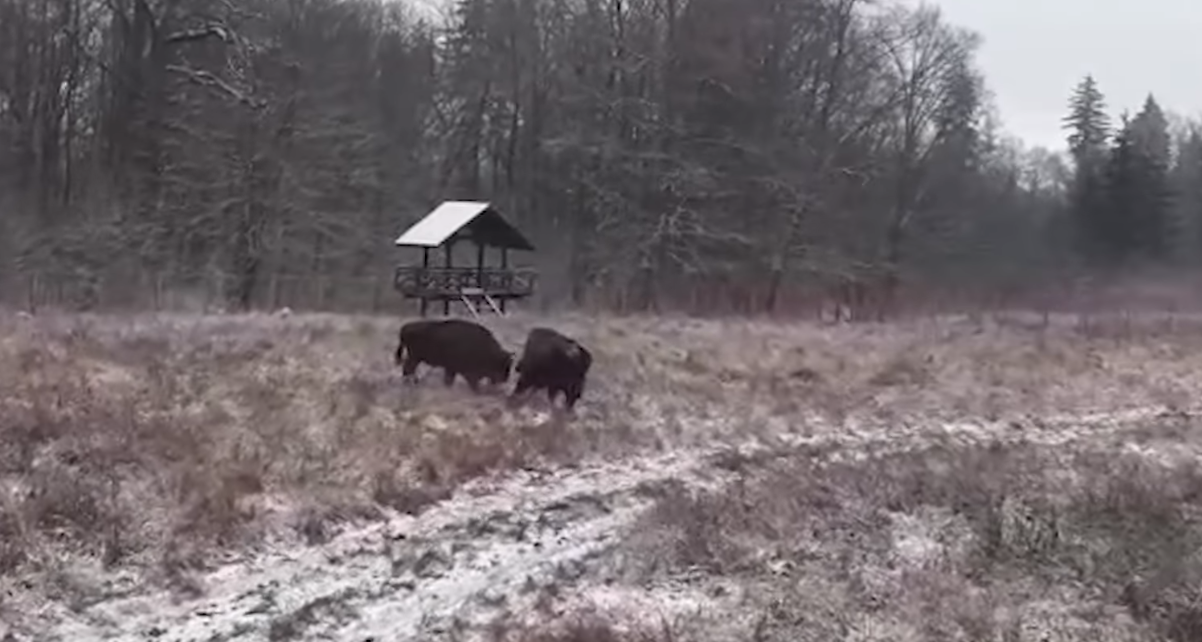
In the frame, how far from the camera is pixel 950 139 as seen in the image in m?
64.8

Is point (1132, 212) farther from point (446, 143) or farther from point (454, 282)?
point (454, 282)

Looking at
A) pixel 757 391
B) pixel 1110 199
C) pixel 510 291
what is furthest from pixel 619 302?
pixel 1110 199

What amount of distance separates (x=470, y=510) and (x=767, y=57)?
38113 millimetres

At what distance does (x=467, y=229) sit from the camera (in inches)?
1300

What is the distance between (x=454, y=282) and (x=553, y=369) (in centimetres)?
1355

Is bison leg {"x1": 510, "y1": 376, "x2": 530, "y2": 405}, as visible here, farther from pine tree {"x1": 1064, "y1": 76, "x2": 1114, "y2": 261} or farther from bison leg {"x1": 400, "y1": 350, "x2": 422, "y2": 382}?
pine tree {"x1": 1064, "y1": 76, "x2": 1114, "y2": 261}

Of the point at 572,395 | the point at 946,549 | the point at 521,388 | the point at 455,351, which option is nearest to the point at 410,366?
the point at 455,351

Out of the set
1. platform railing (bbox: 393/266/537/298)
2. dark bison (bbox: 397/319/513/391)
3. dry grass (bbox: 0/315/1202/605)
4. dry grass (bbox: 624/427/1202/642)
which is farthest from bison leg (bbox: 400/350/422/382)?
platform railing (bbox: 393/266/537/298)

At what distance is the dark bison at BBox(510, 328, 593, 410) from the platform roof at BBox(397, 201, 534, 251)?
40.9 ft

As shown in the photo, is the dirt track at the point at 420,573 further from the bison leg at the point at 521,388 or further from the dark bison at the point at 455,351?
the dark bison at the point at 455,351

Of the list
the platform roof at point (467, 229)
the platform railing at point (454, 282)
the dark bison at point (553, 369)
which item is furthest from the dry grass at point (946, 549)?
the platform roof at point (467, 229)

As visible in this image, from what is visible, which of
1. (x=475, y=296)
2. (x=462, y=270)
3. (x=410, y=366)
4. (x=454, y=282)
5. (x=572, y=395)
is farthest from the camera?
(x=462, y=270)

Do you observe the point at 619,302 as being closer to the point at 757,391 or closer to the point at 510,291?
the point at 510,291

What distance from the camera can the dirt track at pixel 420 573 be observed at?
952 cm
